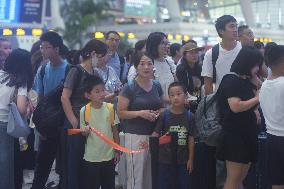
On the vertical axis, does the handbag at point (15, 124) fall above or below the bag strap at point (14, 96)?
below

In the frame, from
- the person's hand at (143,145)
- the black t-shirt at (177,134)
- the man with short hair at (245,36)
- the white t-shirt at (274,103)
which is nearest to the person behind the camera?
→ the white t-shirt at (274,103)

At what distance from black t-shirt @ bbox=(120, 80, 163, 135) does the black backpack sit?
0.77 meters

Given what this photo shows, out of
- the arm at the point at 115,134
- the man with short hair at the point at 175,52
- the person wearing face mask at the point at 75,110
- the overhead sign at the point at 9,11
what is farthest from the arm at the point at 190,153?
the overhead sign at the point at 9,11

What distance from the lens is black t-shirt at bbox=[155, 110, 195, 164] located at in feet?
14.7

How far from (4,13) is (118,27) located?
1145 inches

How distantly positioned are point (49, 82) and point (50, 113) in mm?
567

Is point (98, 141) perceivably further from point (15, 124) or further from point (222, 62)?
point (222, 62)

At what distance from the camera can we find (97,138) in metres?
4.43

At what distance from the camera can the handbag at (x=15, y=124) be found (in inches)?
175

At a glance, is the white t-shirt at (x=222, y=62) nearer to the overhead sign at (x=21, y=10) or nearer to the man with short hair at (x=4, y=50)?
the man with short hair at (x=4, y=50)

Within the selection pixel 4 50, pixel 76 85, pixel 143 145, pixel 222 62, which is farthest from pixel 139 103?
pixel 4 50

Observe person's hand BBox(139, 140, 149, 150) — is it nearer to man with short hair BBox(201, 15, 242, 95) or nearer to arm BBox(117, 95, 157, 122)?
arm BBox(117, 95, 157, 122)

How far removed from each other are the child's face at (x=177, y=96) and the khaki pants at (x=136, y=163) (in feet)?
1.54

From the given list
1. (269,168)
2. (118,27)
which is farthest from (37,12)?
(118,27)
